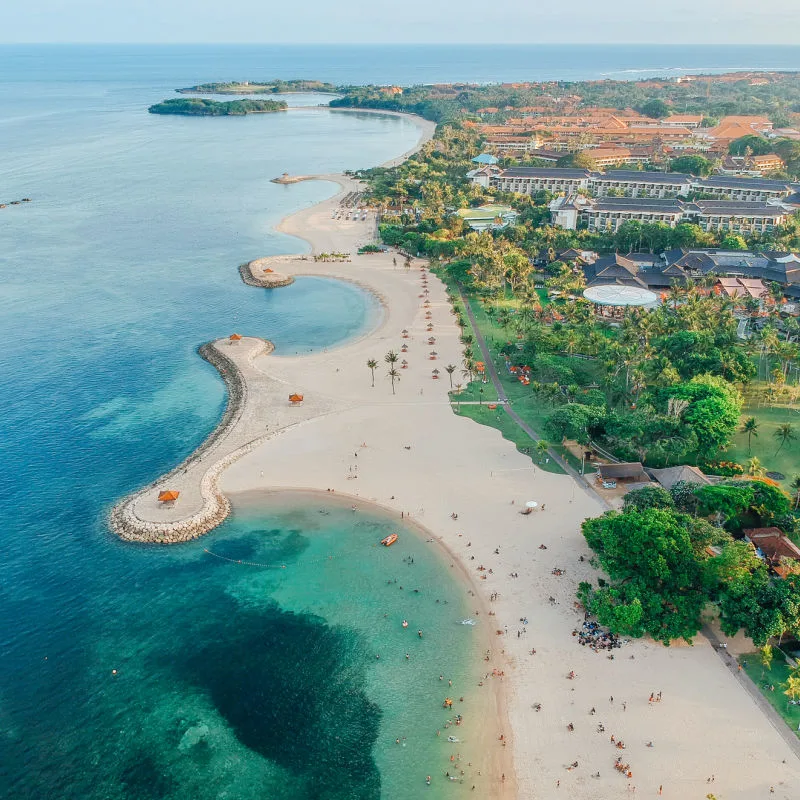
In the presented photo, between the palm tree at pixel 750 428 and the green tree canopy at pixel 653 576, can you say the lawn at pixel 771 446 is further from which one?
the green tree canopy at pixel 653 576

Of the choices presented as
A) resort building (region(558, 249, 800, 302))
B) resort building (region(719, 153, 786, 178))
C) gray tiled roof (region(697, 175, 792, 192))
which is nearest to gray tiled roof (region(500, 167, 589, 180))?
gray tiled roof (region(697, 175, 792, 192))

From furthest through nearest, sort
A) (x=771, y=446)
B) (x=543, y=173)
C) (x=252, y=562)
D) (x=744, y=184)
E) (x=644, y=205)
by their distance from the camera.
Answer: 1. (x=543, y=173)
2. (x=744, y=184)
3. (x=644, y=205)
4. (x=771, y=446)
5. (x=252, y=562)

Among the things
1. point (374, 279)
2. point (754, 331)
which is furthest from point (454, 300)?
point (754, 331)

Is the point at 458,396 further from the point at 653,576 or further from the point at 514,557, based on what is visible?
the point at 653,576

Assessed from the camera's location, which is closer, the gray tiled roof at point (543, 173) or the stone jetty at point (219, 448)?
the stone jetty at point (219, 448)

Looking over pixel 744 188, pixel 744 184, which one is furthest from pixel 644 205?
pixel 744 184

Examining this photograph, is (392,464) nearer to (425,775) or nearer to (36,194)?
(425,775)

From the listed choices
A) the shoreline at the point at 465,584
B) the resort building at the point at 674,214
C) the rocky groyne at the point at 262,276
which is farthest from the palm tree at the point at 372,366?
the resort building at the point at 674,214
